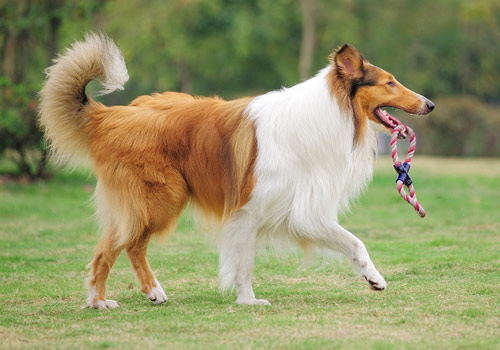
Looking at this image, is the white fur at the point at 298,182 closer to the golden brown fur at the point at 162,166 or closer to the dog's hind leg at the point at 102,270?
the golden brown fur at the point at 162,166

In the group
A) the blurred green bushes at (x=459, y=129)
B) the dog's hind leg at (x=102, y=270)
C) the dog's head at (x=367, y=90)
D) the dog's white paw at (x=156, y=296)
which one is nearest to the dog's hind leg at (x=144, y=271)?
the dog's white paw at (x=156, y=296)

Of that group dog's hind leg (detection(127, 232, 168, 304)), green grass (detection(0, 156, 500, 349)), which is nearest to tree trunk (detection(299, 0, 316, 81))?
green grass (detection(0, 156, 500, 349))

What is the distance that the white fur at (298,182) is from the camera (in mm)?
6691

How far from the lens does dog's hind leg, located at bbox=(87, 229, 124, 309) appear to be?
679 cm

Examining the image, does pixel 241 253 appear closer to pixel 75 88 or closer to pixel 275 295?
pixel 275 295

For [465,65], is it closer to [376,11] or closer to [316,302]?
[376,11]

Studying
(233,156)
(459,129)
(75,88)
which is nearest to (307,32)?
(459,129)

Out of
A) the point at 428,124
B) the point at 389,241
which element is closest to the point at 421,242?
the point at 389,241

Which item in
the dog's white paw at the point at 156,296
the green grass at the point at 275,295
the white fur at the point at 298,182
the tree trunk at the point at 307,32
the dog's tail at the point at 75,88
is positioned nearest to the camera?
the green grass at the point at 275,295

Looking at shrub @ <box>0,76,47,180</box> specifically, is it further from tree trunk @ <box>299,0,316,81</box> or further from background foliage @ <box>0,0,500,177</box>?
tree trunk @ <box>299,0,316,81</box>

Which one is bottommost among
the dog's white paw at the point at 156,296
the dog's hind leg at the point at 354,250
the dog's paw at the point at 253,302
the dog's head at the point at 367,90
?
the dog's white paw at the point at 156,296

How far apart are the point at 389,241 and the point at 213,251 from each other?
2421 millimetres

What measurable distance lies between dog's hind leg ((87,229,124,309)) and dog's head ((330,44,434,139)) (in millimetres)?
2398

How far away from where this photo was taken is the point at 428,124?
2788cm
